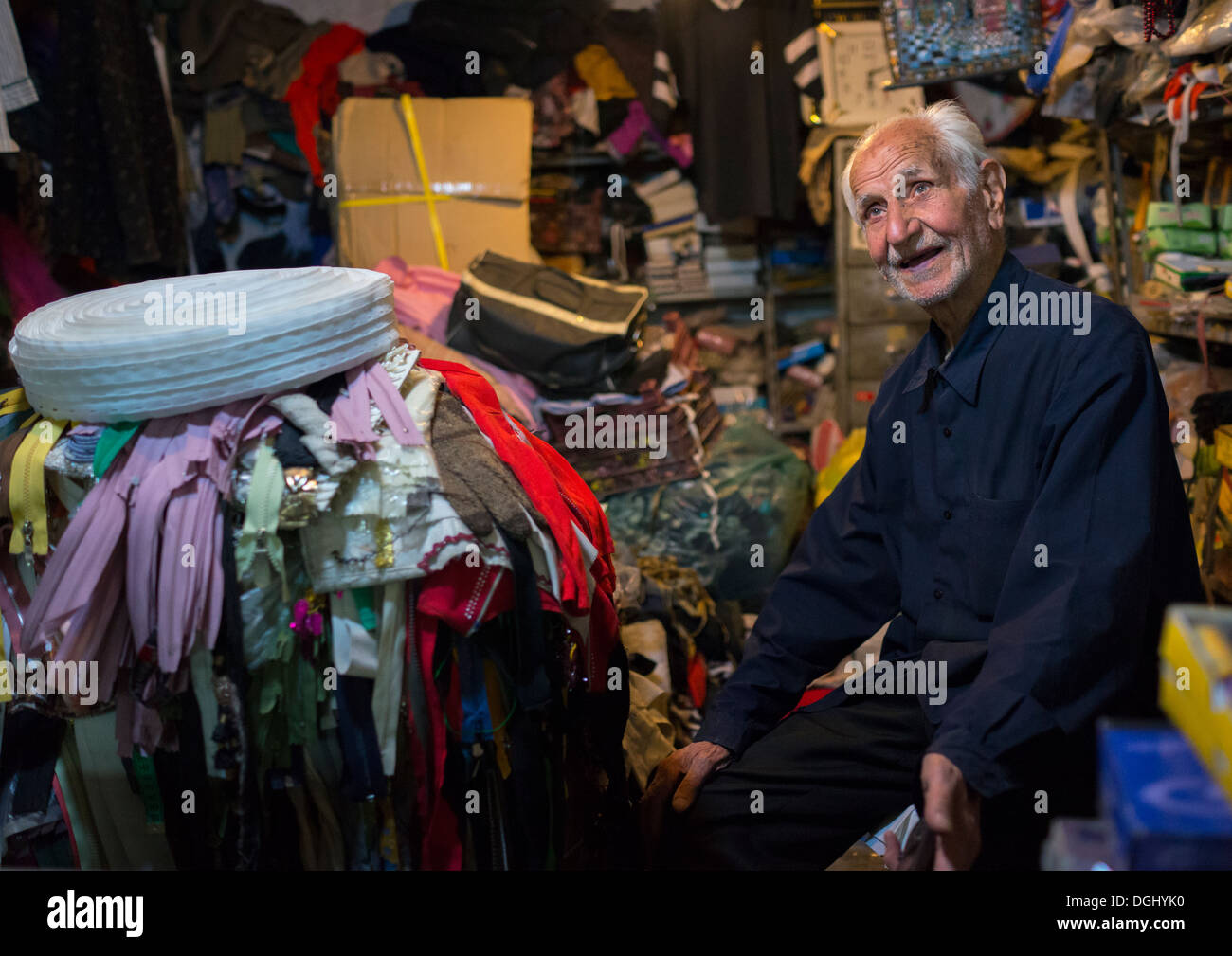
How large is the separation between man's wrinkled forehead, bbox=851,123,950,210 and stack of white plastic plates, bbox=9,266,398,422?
875 mm

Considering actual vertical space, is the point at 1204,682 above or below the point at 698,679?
above

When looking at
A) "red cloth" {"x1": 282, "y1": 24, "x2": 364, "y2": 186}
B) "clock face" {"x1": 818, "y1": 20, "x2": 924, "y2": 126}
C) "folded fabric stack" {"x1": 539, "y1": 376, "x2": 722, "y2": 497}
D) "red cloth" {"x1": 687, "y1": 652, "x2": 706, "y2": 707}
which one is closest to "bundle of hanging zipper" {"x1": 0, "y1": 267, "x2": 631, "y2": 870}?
"red cloth" {"x1": 687, "y1": 652, "x2": 706, "y2": 707}

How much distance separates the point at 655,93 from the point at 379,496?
12.2 feet

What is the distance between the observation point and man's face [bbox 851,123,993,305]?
1685 millimetres

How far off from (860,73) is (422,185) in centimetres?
202

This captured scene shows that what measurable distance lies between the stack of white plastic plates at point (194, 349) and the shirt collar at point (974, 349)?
91 centimetres

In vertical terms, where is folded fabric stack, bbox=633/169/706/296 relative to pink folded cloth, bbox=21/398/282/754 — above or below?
above

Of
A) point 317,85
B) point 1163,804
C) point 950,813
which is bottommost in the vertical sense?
point 950,813

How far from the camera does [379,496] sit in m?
1.36

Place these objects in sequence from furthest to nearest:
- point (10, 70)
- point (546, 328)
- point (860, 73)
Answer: point (860, 73) → point (546, 328) → point (10, 70)

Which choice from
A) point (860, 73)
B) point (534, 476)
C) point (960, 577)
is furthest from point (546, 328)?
point (860, 73)

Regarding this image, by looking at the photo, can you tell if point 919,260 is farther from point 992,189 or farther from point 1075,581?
point 1075,581

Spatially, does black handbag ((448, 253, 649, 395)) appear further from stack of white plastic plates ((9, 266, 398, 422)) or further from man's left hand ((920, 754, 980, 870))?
man's left hand ((920, 754, 980, 870))

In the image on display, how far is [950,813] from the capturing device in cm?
113
